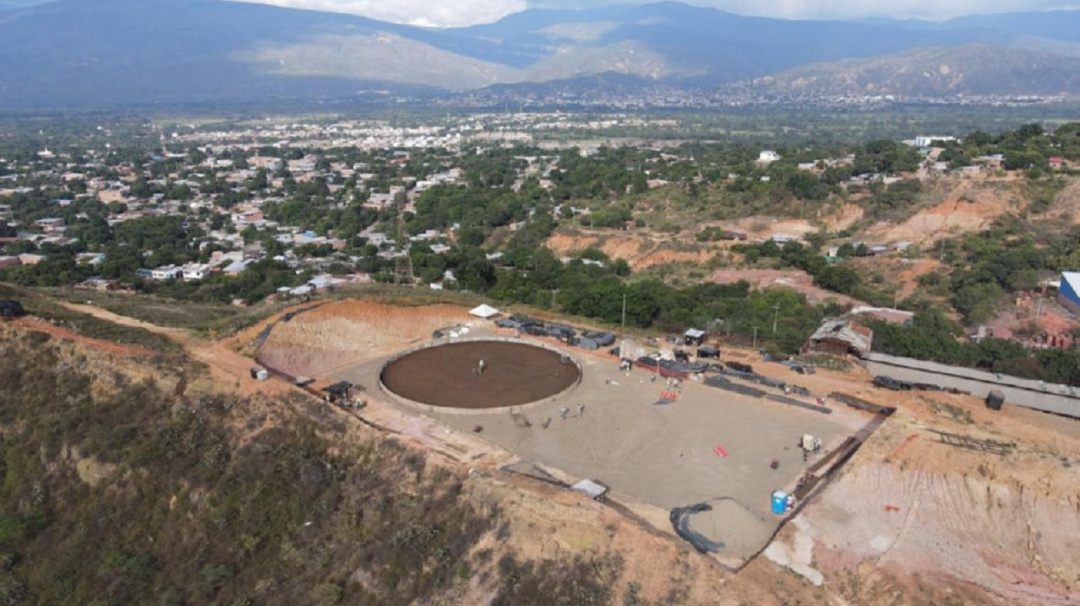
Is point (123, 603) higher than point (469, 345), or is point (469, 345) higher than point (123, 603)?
point (469, 345)

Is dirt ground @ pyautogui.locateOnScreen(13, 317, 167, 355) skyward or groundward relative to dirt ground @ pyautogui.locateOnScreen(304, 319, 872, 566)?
skyward

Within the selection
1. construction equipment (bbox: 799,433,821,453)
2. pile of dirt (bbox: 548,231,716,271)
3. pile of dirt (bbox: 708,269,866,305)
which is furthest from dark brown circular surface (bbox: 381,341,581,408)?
pile of dirt (bbox: 548,231,716,271)

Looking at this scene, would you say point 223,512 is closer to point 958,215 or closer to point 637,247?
point 637,247

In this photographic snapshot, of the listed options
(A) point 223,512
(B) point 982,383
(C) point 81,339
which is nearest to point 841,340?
(B) point 982,383

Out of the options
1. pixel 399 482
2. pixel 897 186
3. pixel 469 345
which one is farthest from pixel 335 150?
pixel 399 482

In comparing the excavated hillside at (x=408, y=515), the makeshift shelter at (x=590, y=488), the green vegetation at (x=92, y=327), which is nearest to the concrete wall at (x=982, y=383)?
the excavated hillside at (x=408, y=515)

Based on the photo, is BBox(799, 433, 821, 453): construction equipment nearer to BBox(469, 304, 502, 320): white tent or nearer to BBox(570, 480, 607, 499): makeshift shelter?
BBox(570, 480, 607, 499): makeshift shelter

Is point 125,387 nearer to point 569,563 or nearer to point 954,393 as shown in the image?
point 569,563

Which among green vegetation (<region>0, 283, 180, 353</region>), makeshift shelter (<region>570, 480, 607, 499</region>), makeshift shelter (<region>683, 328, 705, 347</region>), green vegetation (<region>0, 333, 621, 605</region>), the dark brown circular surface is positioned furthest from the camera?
makeshift shelter (<region>683, 328, 705, 347</region>)
